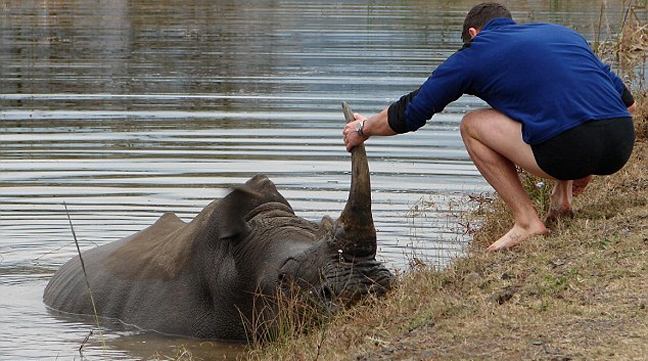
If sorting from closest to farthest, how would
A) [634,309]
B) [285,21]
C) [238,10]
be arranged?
[634,309] → [285,21] → [238,10]

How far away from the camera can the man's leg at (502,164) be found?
7820mm

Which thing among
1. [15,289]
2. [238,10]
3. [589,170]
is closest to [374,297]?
[589,170]

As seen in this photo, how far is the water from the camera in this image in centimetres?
1098

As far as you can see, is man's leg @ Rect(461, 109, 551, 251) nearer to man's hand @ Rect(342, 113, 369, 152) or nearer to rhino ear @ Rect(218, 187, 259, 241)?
man's hand @ Rect(342, 113, 369, 152)

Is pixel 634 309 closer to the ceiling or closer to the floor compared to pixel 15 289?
closer to the ceiling

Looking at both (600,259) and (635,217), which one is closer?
(600,259)

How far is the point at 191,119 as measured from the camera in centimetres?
1856

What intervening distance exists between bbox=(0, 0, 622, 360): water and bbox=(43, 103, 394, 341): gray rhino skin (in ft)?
0.70

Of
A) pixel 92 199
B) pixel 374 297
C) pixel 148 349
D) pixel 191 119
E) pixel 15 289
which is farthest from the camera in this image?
pixel 191 119

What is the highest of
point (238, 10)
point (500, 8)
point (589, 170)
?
point (500, 8)

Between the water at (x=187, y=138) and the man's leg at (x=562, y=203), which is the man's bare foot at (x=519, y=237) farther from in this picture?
the water at (x=187, y=138)

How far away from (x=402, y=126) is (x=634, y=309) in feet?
6.76

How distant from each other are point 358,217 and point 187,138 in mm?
9213

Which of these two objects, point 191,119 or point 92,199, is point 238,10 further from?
point 92,199
